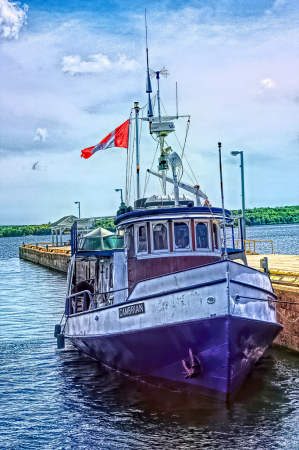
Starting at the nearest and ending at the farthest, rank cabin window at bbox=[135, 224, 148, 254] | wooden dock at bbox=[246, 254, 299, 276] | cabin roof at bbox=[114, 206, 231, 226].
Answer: cabin roof at bbox=[114, 206, 231, 226], cabin window at bbox=[135, 224, 148, 254], wooden dock at bbox=[246, 254, 299, 276]

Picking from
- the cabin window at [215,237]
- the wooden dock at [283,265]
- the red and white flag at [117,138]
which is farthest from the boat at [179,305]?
the wooden dock at [283,265]

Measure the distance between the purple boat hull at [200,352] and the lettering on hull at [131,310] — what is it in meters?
0.44

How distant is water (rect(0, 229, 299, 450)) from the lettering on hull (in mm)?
2031

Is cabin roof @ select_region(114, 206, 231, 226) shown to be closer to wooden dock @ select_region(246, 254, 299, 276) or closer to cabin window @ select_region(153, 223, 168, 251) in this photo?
cabin window @ select_region(153, 223, 168, 251)

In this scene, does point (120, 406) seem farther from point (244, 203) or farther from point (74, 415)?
point (244, 203)

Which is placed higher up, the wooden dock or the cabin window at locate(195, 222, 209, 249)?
the cabin window at locate(195, 222, 209, 249)

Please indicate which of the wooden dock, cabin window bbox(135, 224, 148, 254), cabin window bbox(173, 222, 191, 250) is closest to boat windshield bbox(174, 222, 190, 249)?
cabin window bbox(173, 222, 191, 250)

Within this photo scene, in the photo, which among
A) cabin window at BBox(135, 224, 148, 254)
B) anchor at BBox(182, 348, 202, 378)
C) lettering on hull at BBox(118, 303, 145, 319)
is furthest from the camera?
cabin window at BBox(135, 224, 148, 254)

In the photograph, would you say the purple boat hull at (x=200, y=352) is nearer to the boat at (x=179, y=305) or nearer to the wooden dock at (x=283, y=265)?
the boat at (x=179, y=305)

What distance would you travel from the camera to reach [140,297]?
11.3m

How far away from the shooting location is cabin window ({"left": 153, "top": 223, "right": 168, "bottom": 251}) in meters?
12.6

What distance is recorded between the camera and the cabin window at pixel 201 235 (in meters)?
12.7

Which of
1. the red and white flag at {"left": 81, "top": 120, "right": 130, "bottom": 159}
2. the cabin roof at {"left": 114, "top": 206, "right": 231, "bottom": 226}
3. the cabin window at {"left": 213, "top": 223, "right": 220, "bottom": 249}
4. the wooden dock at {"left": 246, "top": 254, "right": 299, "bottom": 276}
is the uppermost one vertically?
the red and white flag at {"left": 81, "top": 120, "right": 130, "bottom": 159}

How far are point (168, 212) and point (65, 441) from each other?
18.7 feet
